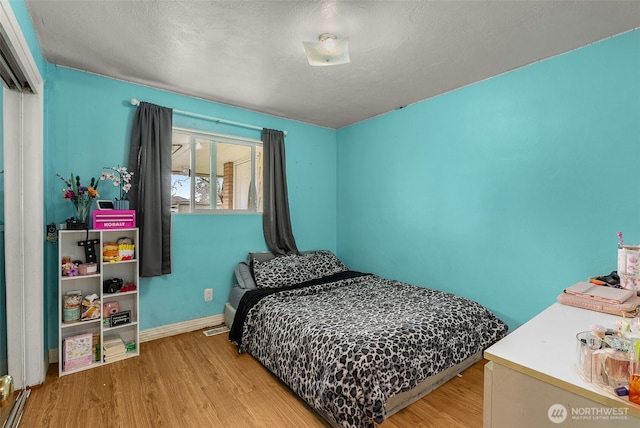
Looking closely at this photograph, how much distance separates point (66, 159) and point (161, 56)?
1.18 metres

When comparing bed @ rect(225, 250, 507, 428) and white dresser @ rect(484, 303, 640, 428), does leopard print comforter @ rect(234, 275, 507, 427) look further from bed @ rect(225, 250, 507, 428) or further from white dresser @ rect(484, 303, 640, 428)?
white dresser @ rect(484, 303, 640, 428)

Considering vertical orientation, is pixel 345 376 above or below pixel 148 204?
below

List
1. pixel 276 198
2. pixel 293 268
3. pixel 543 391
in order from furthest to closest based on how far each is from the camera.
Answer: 1. pixel 276 198
2. pixel 293 268
3. pixel 543 391

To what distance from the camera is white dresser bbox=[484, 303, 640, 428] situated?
0.77m

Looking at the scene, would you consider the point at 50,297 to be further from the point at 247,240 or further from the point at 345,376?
the point at 345,376

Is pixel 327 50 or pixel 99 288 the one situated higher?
pixel 327 50

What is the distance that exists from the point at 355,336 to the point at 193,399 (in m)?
1.17

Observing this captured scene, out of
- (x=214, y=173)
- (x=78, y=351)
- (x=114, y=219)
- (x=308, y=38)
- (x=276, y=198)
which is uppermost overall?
(x=308, y=38)

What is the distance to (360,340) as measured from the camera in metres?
1.77

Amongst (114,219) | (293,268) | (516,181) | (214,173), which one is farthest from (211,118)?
(516,181)

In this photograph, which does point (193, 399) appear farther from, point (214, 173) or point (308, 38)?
point (308, 38)

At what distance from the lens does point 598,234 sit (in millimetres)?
1989

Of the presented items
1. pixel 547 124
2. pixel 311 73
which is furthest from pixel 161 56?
pixel 547 124

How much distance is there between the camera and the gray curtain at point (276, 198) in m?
3.46
